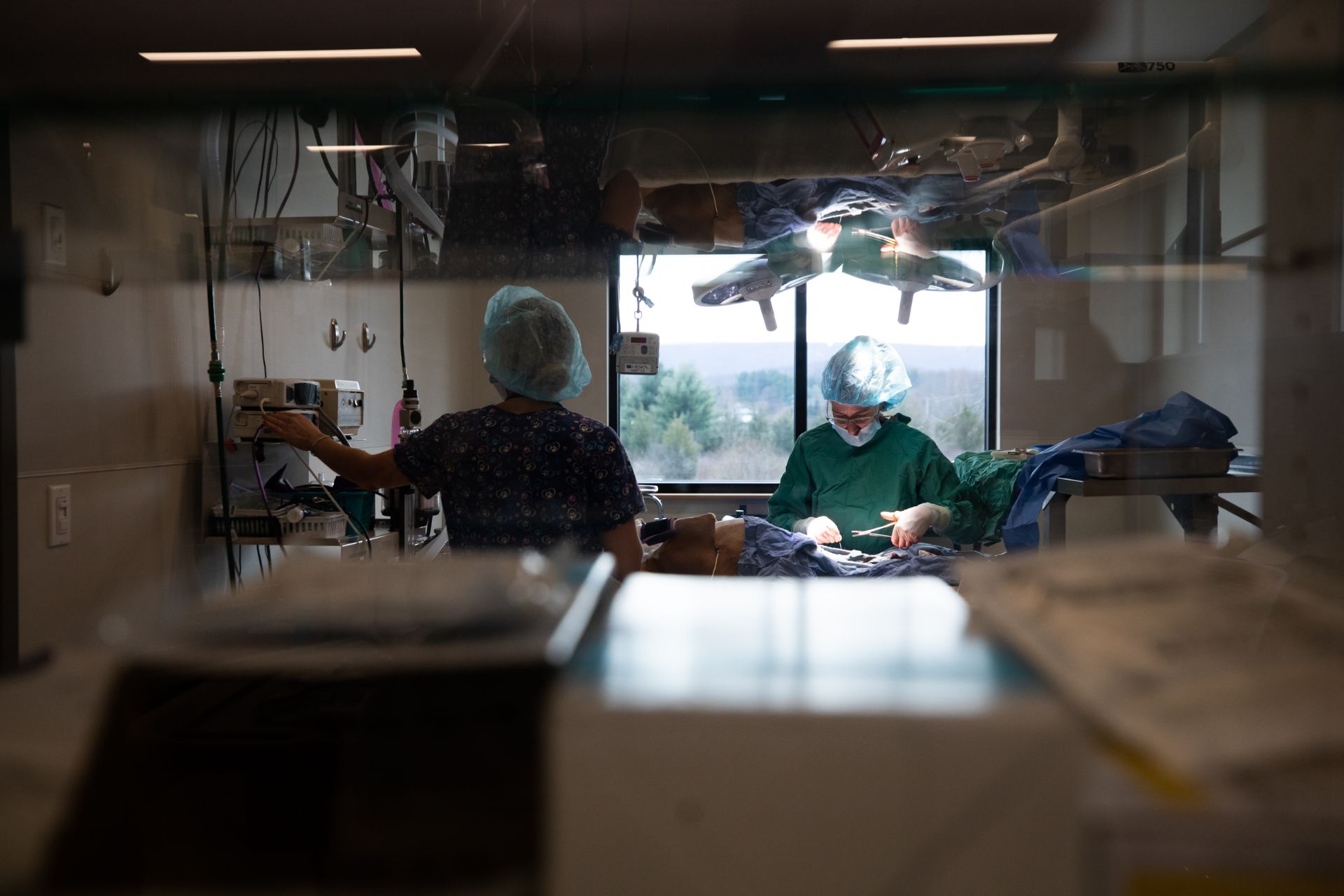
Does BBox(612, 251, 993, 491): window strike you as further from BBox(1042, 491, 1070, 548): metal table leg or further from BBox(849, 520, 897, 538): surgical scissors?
BBox(1042, 491, 1070, 548): metal table leg

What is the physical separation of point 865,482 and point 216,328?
4.32 feet

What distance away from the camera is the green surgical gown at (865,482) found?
4.93 feet

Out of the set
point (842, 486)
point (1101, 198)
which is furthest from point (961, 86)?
point (842, 486)

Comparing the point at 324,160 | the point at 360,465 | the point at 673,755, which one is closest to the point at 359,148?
the point at 324,160

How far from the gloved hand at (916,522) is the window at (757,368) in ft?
0.63

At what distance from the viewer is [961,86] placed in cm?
71

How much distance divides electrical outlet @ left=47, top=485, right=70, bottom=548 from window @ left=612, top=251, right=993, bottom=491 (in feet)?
1.68

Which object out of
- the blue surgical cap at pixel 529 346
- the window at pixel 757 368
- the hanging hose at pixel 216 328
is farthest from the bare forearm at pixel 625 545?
the hanging hose at pixel 216 328

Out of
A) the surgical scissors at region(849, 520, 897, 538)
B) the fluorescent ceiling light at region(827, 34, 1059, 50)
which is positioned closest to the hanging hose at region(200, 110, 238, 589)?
the fluorescent ceiling light at region(827, 34, 1059, 50)

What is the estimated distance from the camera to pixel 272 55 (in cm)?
64

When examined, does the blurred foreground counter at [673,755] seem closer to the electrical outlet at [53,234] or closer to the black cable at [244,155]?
the electrical outlet at [53,234]

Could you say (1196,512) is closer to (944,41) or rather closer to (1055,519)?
(1055,519)

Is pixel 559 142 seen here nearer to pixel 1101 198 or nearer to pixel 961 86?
pixel 961 86

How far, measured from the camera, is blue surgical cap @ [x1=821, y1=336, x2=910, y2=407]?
1747 millimetres
